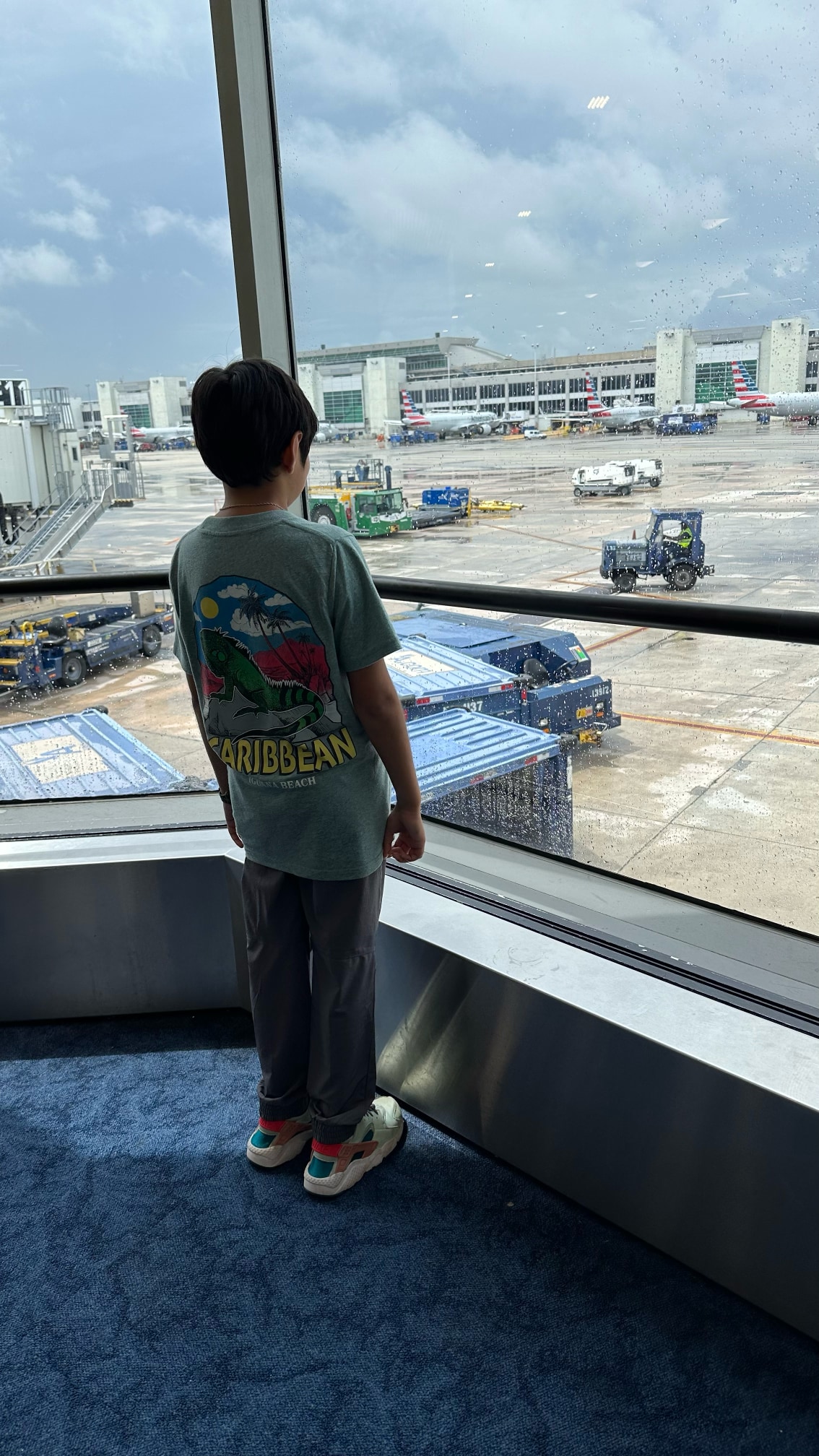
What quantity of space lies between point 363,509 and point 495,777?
0.75 metres

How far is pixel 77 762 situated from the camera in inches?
88.9

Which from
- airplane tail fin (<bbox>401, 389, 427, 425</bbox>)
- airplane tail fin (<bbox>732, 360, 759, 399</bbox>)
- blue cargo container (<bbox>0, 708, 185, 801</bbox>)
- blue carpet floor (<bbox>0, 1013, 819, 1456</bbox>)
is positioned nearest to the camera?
blue carpet floor (<bbox>0, 1013, 819, 1456</bbox>)

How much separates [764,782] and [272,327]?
57.2 inches

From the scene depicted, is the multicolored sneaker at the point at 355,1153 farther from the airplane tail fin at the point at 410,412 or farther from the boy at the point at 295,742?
the airplane tail fin at the point at 410,412

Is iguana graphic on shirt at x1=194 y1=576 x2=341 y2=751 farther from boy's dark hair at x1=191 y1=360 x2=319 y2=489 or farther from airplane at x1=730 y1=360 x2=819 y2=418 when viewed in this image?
airplane at x1=730 y1=360 x2=819 y2=418

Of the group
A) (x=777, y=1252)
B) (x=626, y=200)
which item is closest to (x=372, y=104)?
(x=626, y=200)

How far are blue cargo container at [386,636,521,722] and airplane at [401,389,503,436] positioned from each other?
1.61 ft

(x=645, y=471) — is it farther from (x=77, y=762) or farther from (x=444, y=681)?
(x=77, y=762)

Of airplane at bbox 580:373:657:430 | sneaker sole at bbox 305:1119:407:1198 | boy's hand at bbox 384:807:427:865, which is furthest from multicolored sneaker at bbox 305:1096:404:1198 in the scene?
airplane at bbox 580:373:657:430

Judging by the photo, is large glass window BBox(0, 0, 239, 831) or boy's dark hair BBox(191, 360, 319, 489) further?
large glass window BBox(0, 0, 239, 831)

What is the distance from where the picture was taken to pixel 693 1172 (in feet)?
4.39

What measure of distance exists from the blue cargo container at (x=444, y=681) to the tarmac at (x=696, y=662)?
0.39 feet

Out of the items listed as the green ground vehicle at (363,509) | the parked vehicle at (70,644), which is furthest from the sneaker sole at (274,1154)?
the green ground vehicle at (363,509)

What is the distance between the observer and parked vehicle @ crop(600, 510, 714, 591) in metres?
1.49
